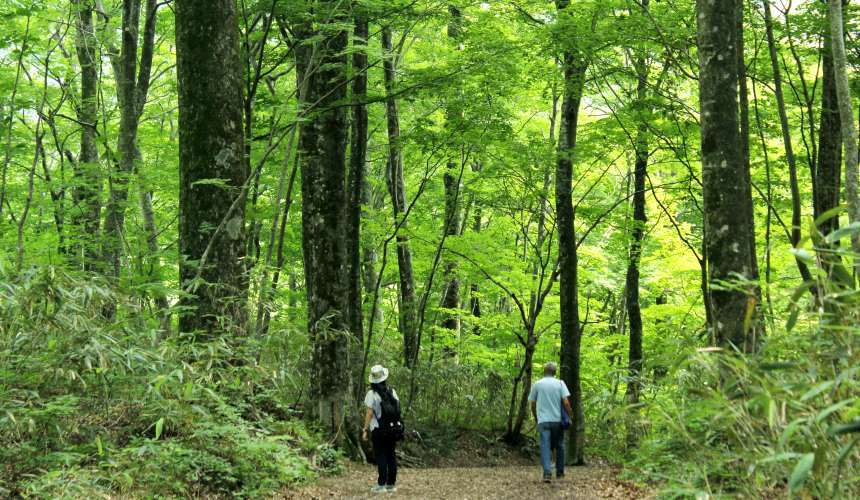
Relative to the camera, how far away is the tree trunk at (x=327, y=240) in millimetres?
11008

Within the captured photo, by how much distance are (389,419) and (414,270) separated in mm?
11396

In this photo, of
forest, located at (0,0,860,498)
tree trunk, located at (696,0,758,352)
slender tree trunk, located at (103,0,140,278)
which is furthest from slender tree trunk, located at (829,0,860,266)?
slender tree trunk, located at (103,0,140,278)

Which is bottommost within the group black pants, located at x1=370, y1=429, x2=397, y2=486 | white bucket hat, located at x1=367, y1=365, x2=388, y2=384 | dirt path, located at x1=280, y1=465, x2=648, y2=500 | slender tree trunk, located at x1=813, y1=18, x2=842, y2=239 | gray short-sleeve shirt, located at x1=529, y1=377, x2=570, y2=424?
dirt path, located at x1=280, y1=465, x2=648, y2=500

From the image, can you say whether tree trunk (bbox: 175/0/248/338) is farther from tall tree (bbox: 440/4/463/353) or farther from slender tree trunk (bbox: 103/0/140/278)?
slender tree trunk (bbox: 103/0/140/278)

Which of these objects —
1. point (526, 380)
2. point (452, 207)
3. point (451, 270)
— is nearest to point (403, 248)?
point (451, 270)

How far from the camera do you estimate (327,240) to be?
11.1m

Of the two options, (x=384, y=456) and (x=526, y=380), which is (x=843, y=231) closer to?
(x=384, y=456)

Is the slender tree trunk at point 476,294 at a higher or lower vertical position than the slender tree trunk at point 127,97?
lower

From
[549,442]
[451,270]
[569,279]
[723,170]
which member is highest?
[723,170]

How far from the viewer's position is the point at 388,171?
2052 cm

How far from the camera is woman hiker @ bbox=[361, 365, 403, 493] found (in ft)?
28.7

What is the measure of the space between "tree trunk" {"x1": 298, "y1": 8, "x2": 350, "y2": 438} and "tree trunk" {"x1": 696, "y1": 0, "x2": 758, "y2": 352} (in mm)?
5665

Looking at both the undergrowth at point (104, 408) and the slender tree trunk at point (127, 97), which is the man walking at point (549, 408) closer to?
the undergrowth at point (104, 408)

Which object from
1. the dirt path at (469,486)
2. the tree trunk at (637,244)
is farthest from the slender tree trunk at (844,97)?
the tree trunk at (637,244)
